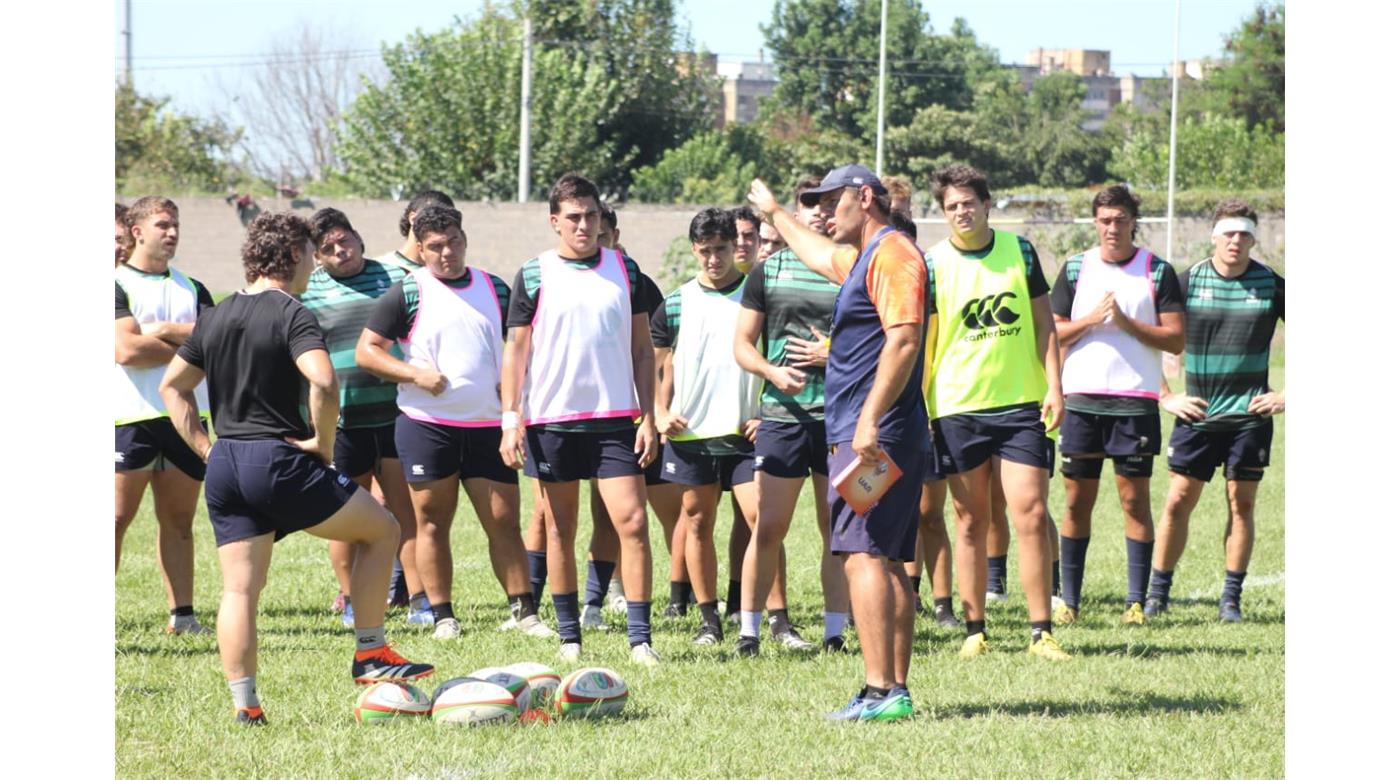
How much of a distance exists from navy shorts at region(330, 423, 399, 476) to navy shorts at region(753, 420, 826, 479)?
7.45 feet

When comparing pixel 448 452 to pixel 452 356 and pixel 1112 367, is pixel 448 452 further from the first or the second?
pixel 1112 367

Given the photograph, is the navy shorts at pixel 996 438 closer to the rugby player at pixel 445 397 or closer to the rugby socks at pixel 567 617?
the rugby socks at pixel 567 617

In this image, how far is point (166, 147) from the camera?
161ft

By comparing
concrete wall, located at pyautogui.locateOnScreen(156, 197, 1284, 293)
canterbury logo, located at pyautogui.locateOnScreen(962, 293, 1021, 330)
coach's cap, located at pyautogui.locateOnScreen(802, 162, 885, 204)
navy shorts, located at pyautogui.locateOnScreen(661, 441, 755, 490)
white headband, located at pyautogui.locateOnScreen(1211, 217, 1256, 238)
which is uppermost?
concrete wall, located at pyautogui.locateOnScreen(156, 197, 1284, 293)

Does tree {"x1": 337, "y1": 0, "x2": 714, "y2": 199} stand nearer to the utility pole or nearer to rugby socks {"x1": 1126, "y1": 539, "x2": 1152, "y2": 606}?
the utility pole

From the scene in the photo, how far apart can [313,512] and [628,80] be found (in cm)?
5016

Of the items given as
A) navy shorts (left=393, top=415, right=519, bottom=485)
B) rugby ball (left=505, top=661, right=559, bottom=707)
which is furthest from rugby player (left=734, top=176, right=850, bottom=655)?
rugby ball (left=505, top=661, right=559, bottom=707)

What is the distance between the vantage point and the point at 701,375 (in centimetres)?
869

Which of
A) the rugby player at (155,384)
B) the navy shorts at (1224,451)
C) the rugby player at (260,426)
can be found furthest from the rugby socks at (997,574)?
the rugby player at (260,426)

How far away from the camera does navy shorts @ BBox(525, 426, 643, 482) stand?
315 inches

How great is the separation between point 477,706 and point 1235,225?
5.40m

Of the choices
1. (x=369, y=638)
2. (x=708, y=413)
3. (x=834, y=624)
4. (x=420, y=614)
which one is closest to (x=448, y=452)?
(x=420, y=614)

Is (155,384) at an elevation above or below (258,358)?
below
